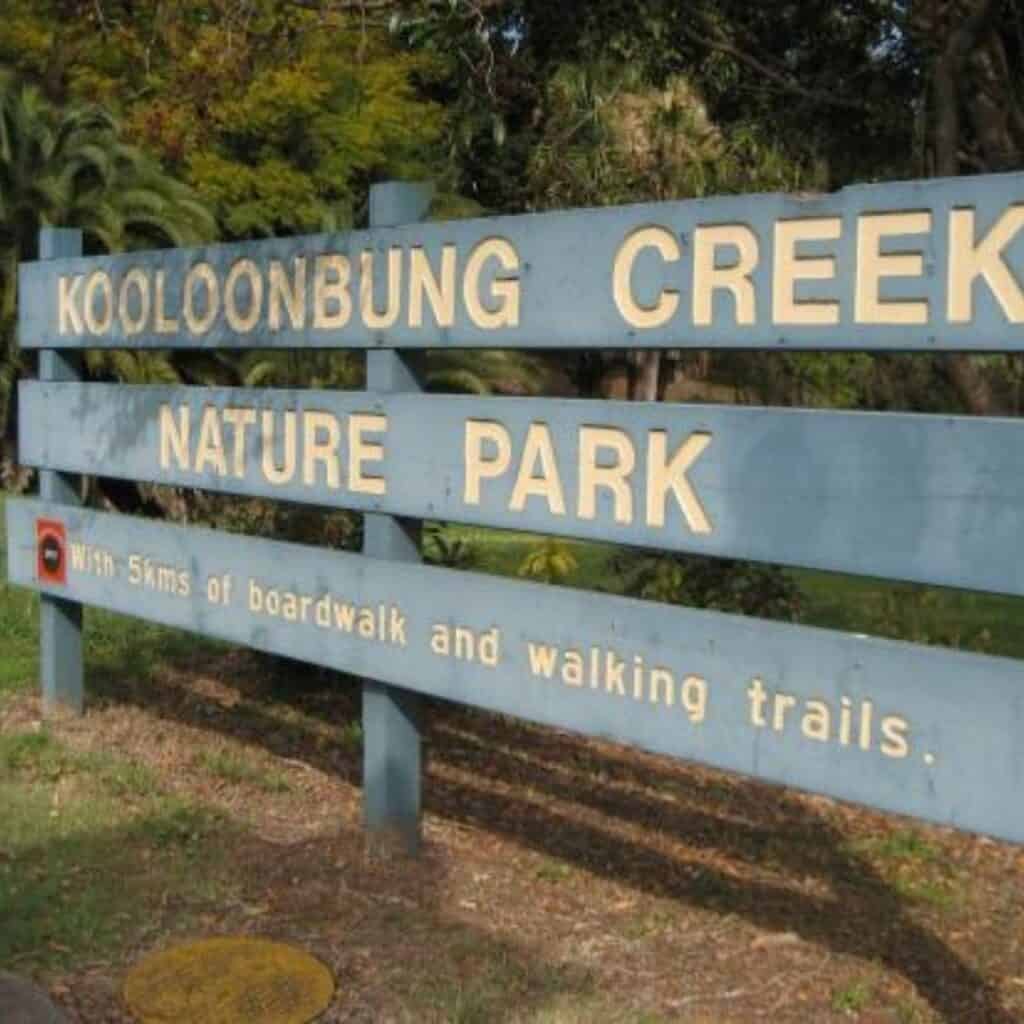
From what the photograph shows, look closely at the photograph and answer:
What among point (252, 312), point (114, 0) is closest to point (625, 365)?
point (114, 0)

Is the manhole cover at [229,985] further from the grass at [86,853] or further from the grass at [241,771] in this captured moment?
the grass at [241,771]

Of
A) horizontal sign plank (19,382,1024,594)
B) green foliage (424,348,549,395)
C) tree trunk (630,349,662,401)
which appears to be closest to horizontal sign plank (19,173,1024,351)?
horizontal sign plank (19,382,1024,594)

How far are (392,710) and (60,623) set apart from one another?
7.59 ft

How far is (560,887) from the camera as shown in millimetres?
4855

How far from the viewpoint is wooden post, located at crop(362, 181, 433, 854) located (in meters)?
4.96

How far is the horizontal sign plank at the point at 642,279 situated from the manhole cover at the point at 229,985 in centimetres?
182

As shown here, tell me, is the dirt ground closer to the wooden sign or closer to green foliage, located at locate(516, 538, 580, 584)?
the wooden sign

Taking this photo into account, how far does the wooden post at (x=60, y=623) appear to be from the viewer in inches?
266

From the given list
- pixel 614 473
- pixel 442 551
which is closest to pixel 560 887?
pixel 614 473

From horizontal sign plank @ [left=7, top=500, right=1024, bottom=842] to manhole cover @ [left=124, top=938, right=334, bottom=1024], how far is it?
911 mm

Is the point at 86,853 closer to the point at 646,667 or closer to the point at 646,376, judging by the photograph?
the point at 646,667

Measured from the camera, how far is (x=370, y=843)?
507 cm

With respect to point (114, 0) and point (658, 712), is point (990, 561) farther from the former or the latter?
point (114, 0)

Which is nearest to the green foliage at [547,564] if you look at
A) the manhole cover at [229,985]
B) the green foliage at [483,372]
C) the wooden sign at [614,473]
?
the green foliage at [483,372]
